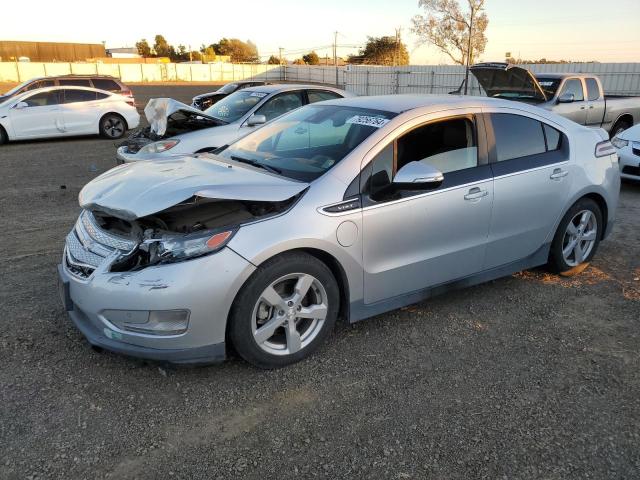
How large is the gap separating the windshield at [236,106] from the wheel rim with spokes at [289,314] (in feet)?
19.2

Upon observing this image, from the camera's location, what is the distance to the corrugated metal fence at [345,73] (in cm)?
1923

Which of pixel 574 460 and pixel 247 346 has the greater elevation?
pixel 247 346

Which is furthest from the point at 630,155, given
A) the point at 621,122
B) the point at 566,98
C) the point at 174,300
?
the point at 174,300

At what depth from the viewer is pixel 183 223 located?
313 cm

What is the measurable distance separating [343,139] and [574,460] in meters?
2.38

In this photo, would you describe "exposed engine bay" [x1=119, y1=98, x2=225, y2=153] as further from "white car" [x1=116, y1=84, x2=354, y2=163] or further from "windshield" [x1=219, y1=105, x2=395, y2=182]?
"windshield" [x1=219, y1=105, x2=395, y2=182]

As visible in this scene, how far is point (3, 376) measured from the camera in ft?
10.4

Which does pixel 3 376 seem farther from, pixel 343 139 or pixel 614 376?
pixel 614 376

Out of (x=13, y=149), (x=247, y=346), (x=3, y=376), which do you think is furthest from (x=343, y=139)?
(x=13, y=149)

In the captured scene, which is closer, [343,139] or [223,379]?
[223,379]

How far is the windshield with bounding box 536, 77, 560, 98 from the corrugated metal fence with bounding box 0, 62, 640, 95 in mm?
9530

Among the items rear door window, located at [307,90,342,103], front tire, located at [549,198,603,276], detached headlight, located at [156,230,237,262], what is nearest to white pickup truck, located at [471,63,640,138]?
rear door window, located at [307,90,342,103]

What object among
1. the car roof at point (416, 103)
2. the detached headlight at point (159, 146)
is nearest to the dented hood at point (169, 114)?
the detached headlight at point (159, 146)

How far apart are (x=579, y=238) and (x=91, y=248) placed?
4072 mm
